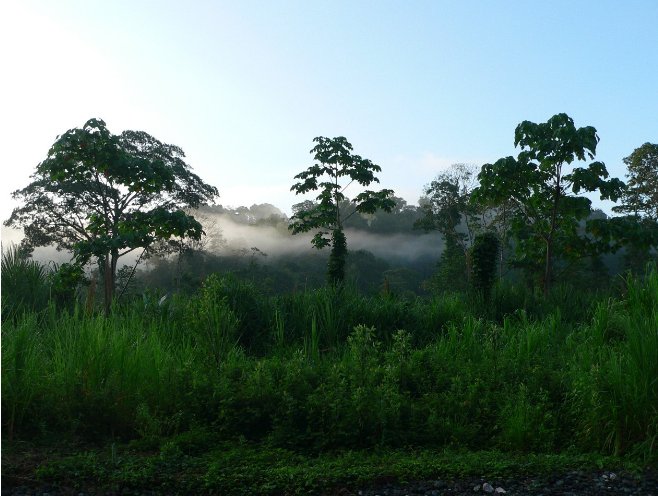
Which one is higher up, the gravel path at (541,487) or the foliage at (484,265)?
the foliage at (484,265)

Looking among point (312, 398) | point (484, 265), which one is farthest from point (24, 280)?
point (312, 398)

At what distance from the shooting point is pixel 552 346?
283 inches

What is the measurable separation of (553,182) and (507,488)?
13141mm

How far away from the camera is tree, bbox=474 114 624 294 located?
15.2 metres

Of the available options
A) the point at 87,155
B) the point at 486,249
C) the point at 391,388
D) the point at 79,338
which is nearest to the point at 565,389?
the point at 391,388

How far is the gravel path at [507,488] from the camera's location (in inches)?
148

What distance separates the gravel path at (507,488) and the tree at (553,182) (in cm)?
1127

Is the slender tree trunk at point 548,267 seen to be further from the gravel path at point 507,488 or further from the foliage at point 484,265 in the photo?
the gravel path at point 507,488

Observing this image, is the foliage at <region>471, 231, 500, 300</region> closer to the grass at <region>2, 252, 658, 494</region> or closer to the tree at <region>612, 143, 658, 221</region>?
the grass at <region>2, 252, 658, 494</region>

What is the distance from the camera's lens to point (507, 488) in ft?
12.5

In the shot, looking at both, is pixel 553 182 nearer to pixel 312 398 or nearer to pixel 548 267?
pixel 548 267

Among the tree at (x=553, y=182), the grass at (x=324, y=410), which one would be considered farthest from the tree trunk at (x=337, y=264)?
the grass at (x=324, y=410)

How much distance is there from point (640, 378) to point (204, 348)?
13.4 feet

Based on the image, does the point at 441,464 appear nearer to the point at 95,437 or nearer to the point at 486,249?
the point at 95,437
